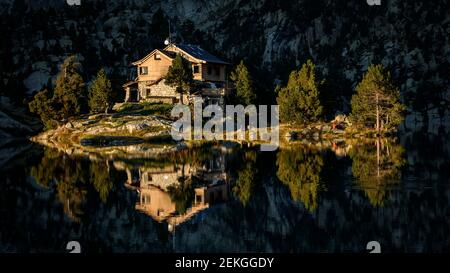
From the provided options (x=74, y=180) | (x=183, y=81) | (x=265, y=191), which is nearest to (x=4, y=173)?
(x=74, y=180)

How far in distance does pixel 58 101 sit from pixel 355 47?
73.6m

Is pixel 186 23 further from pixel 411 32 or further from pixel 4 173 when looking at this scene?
pixel 4 173

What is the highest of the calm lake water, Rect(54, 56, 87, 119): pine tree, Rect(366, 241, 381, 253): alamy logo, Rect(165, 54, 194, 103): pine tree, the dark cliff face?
the dark cliff face

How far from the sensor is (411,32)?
140625 millimetres

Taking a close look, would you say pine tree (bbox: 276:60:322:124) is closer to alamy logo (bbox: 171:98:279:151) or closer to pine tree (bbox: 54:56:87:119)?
alamy logo (bbox: 171:98:279:151)

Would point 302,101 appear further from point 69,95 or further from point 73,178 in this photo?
point 73,178

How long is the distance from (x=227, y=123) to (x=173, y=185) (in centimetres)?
4723

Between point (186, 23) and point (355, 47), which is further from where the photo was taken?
point (186, 23)

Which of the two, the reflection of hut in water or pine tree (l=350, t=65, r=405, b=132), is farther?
pine tree (l=350, t=65, r=405, b=132)

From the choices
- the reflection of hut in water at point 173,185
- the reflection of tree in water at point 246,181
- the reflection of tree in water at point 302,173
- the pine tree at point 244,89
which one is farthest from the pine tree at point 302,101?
the reflection of hut in water at point 173,185

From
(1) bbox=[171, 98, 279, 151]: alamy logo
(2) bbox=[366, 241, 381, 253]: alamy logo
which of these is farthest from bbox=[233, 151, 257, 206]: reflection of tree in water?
Result: (1) bbox=[171, 98, 279, 151]: alamy logo

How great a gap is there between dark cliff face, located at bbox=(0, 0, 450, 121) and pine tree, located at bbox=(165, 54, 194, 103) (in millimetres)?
32713

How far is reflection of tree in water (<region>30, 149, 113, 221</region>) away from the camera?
3850 centimetres

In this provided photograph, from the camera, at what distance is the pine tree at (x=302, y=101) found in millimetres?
88812
